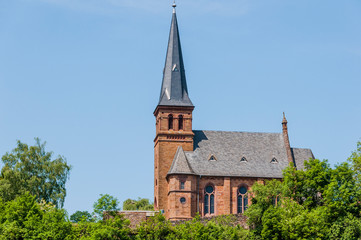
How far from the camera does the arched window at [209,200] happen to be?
9075 cm

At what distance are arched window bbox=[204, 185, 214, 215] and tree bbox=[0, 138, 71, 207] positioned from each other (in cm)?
1507

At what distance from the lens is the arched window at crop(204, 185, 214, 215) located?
9075cm

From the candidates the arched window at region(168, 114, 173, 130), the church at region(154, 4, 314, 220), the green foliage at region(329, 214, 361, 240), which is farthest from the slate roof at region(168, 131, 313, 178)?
the green foliage at region(329, 214, 361, 240)

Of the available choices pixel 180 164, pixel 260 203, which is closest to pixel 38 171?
pixel 180 164

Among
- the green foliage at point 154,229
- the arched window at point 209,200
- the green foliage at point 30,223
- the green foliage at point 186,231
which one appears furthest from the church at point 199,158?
the green foliage at point 30,223

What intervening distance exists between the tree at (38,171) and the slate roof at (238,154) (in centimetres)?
1213

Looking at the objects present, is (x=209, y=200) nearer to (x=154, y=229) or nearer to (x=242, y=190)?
(x=242, y=190)

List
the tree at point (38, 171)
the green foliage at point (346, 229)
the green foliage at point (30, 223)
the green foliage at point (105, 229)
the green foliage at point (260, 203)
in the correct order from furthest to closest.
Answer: the tree at point (38, 171)
the green foliage at point (260, 203)
the green foliage at point (346, 229)
the green foliage at point (105, 229)
the green foliage at point (30, 223)

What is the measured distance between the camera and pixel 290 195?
73.9m

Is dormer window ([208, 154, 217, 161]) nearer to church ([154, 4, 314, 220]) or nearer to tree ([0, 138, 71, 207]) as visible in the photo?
church ([154, 4, 314, 220])

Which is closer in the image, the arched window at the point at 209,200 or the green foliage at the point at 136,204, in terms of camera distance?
the arched window at the point at 209,200

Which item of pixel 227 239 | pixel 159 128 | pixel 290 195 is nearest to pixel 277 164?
pixel 159 128

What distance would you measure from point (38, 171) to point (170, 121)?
15358mm

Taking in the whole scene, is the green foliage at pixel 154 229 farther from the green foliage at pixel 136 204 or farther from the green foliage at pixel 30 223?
the green foliage at pixel 136 204
